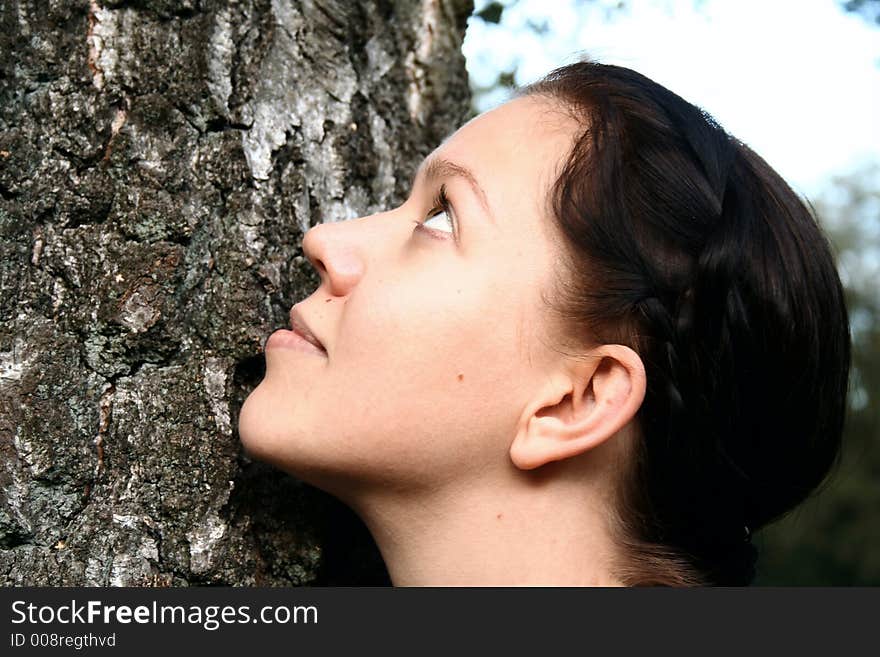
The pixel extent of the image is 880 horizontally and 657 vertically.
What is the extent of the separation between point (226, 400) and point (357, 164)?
31.7 inches

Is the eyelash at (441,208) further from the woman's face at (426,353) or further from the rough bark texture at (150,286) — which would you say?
the rough bark texture at (150,286)

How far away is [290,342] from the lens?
1.93 metres

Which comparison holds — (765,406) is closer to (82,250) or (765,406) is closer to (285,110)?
(285,110)

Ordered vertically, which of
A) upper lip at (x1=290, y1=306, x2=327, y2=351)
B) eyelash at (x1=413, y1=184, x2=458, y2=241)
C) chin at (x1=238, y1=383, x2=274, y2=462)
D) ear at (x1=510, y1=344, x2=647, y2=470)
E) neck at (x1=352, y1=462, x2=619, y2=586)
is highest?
eyelash at (x1=413, y1=184, x2=458, y2=241)

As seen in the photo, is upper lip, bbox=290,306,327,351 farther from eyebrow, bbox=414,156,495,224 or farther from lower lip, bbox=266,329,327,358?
eyebrow, bbox=414,156,495,224

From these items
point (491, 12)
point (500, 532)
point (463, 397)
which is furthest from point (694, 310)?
point (491, 12)

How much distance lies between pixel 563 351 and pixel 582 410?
5.0 inches

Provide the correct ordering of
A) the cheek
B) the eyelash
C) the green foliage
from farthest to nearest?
1. the green foliage
2. the eyelash
3. the cheek

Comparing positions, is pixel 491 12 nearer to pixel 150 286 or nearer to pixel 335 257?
pixel 335 257

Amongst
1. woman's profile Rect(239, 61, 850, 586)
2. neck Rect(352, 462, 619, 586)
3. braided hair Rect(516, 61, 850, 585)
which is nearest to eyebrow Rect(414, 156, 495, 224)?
woman's profile Rect(239, 61, 850, 586)

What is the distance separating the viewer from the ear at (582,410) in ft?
5.94

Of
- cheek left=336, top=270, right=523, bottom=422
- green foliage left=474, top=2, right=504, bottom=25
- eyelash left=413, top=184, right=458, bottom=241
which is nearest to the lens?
cheek left=336, top=270, right=523, bottom=422

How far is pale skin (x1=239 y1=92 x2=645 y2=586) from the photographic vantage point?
1802 millimetres

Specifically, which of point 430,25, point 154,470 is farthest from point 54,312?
point 430,25
